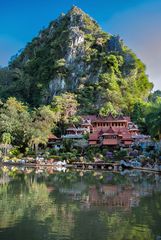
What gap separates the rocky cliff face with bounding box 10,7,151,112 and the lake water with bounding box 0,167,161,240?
48.3 metres

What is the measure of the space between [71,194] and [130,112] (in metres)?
51.9

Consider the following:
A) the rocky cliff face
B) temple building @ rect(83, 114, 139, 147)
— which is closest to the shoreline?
temple building @ rect(83, 114, 139, 147)

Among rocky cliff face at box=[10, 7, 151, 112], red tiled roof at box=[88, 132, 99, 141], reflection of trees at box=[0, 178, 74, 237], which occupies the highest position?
rocky cliff face at box=[10, 7, 151, 112]

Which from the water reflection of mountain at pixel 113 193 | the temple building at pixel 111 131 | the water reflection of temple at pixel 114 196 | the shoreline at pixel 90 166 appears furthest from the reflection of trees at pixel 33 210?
the temple building at pixel 111 131

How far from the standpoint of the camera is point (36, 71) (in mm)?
94250

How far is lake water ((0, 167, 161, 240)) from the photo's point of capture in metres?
14.9

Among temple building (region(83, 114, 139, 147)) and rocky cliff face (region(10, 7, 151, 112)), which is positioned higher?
rocky cliff face (region(10, 7, 151, 112))

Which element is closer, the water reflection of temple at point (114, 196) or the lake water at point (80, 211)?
the lake water at point (80, 211)

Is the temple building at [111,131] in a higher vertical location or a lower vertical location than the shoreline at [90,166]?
higher

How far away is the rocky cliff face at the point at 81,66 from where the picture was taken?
81812mm

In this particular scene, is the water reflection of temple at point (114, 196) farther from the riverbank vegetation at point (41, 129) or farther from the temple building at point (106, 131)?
the temple building at point (106, 131)

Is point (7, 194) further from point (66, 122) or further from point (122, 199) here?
point (66, 122)

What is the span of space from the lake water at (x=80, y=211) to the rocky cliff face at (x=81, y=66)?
4829cm

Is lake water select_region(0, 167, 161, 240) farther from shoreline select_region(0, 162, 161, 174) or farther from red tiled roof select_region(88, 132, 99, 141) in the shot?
red tiled roof select_region(88, 132, 99, 141)
